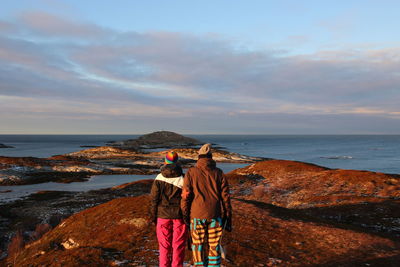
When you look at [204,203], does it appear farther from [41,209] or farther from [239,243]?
[41,209]

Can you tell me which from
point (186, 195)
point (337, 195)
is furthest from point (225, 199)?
point (337, 195)

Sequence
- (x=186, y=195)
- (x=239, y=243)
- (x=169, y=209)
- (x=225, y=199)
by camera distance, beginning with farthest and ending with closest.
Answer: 1. (x=239, y=243)
2. (x=169, y=209)
3. (x=225, y=199)
4. (x=186, y=195)

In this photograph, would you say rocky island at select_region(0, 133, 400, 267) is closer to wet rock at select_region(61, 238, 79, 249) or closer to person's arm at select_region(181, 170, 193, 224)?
wet rock at select_region(61, 238, 79, 249)

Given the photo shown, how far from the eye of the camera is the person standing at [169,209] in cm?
668

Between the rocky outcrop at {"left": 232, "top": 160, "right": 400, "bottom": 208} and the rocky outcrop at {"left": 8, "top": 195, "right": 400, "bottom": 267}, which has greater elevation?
the rocky outcrop at {"left": 8, "top": 195, "right": 400, "bottom": 267}

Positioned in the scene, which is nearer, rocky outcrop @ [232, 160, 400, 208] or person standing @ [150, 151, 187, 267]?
person standing @ [150, 151, 187, 267]

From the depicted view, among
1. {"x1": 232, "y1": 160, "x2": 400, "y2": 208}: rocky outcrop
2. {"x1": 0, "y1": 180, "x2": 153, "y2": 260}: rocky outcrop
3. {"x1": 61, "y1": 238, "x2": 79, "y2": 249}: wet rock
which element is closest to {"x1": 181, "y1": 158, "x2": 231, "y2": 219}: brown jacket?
{"x1": 61, "y1": 238, "x2": 79, "y2": 249}: wet rock

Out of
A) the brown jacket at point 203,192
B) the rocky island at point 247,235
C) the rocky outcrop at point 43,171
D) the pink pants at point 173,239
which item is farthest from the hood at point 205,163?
the rocky outcrop at point 43,171

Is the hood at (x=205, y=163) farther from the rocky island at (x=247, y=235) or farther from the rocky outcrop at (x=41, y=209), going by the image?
the rocky outcrop at (x=41, y=209)

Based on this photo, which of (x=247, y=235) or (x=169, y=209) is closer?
(x=169, y=209)

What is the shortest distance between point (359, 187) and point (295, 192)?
660 cm

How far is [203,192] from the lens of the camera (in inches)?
253

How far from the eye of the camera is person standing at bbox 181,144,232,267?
6.39 metres

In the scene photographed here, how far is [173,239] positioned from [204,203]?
1.28m
